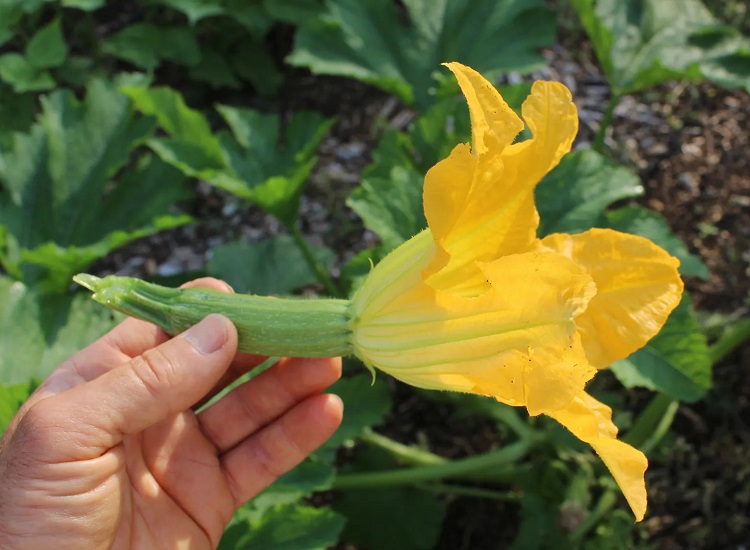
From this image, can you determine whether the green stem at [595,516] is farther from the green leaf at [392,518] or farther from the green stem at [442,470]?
the green leaf at [392,518]

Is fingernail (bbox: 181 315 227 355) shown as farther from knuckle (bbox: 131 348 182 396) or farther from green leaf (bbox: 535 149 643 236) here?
green leaf (bbox: 535 149 643 236)

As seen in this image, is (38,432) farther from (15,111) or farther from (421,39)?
(15,111)

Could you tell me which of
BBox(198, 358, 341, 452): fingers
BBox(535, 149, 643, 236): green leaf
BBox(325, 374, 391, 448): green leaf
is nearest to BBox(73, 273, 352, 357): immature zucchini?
BBox(198, 358, 341, 452): fingers

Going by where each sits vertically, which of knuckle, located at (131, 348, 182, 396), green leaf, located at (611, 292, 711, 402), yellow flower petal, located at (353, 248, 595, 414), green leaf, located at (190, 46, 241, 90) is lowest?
green leaf, located at (190, 46, 241, 90)

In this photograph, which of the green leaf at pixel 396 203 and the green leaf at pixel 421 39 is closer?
the green leaf at pixel 396 203

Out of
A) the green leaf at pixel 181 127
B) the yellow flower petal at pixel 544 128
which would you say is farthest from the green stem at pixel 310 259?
the yellow flower petal at pixel 544 128

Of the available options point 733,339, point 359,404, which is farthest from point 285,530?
point 733,339

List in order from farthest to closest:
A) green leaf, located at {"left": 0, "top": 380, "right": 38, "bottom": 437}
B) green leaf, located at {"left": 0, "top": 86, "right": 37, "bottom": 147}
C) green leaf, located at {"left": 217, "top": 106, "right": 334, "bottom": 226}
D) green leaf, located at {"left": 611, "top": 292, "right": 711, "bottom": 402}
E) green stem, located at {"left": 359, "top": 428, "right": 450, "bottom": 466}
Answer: green leaf, located at {"left": 0, "top": 86, "right": 37, "bottom": 147} < green leaf, located at {"left": 217, "top": 106, "right": 334, "bottom": 226} < green stem, located at {"left": 359, "top": 428, "right": 450, "bottom": 466} < green leaf, located at {"left": 611, "top": 292, "right": 711, "bottom": 402} < green leaf, located at {"left": 0, "top": 380, "right": 38, "bottom": 437}
